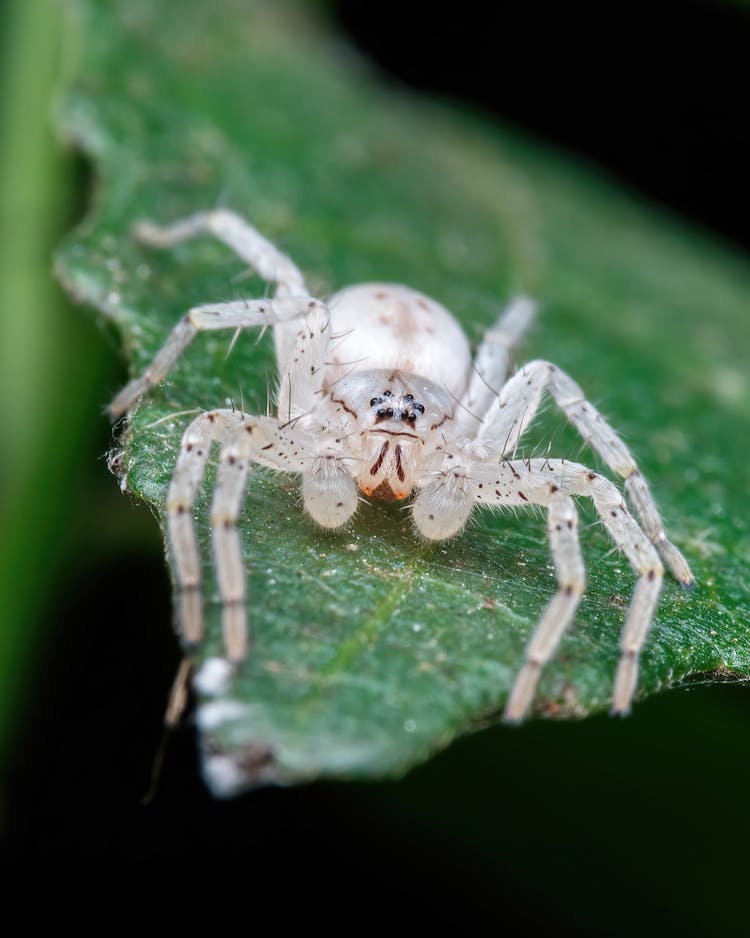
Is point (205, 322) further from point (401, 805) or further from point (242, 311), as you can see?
point (401, 805)

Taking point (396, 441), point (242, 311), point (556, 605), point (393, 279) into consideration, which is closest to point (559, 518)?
point (556, 605)

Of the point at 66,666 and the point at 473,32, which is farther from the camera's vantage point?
the point at 473,32

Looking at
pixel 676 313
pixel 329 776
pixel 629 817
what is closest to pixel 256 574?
pixel 329 776

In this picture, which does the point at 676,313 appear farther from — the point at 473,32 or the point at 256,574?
the point at 256,574

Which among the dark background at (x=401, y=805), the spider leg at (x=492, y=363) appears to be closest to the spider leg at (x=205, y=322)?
the spider leg at (x=492, y=363)

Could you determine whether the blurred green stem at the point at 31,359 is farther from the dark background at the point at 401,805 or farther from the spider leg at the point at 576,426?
the spider leg at the point at 576,426

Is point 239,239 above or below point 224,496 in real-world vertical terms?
above

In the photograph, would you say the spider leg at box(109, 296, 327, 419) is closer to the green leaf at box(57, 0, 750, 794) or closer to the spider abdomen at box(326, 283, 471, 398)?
the green leaf at box(57, 0, 750, 794)

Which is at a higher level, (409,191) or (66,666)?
(409,191)
